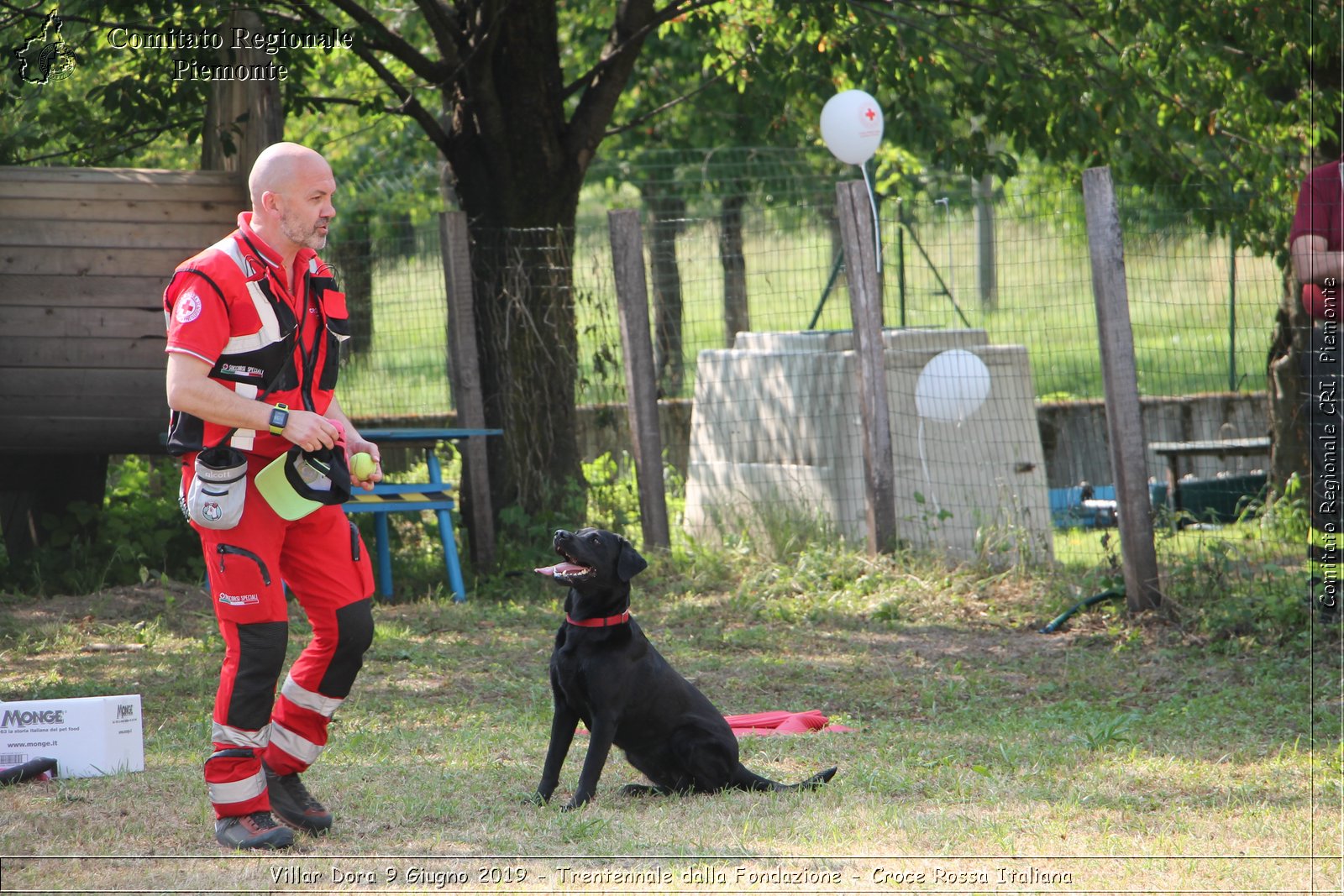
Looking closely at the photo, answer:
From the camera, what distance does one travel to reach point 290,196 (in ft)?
11.3

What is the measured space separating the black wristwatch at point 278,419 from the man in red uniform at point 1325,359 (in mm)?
5179

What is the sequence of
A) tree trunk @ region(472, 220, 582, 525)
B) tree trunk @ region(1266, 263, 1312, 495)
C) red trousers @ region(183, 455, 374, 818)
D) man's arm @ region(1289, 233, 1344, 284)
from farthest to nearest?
tree trunk @ region(1266, 263, 1312, 495)
tree trunk @ region(472, 220, 582, 525)
man's arm @ region(1289, 233, 1344, 284)
red trousers @ region(183, 455, 374, 818)

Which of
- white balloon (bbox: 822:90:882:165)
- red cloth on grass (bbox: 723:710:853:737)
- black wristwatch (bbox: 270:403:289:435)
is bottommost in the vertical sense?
red cloth on grass (bbox: 723:710:853:737)

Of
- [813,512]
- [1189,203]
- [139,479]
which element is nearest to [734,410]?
[813,512]

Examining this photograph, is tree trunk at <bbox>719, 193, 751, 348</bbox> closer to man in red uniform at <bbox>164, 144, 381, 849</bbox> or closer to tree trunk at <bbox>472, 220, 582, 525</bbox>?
tree trunk at <bbox>472, 220, 582, 525</bbox>

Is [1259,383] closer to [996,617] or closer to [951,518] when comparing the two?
[951,518]

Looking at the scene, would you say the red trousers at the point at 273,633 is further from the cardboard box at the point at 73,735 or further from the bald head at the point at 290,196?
the cardboard box at the point at 73,735

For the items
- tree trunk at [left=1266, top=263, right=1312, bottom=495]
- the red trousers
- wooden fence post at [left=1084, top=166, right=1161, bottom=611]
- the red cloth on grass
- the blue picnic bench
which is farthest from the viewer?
tree trunk at [left=1266, top=263, right=1312, bottom=495]

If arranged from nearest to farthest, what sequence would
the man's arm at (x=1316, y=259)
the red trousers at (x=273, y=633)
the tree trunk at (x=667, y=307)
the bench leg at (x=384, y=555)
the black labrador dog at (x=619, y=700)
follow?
the red trousers at (x=273, y=633)
the black labrador dog at (x=619, y=700)
the man's arm at (x=1316, y=259)
the bench leg at (x=384, y=555)
the tree trunk at (x=667, y=307)

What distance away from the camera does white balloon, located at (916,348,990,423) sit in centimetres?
816

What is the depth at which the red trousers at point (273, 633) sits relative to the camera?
134 inches

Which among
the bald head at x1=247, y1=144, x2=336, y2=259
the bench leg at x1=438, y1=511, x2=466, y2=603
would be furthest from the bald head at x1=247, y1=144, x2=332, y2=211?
the bench leg at x1=438, y1=511, x2=466, y2=603

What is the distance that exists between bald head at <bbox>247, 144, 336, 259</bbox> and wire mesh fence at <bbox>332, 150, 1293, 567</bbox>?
16.3 feet

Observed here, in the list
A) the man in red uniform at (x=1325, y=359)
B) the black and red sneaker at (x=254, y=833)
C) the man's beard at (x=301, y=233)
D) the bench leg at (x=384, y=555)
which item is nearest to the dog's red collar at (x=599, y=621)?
the black and red sneaker at (x=254, y=833)
